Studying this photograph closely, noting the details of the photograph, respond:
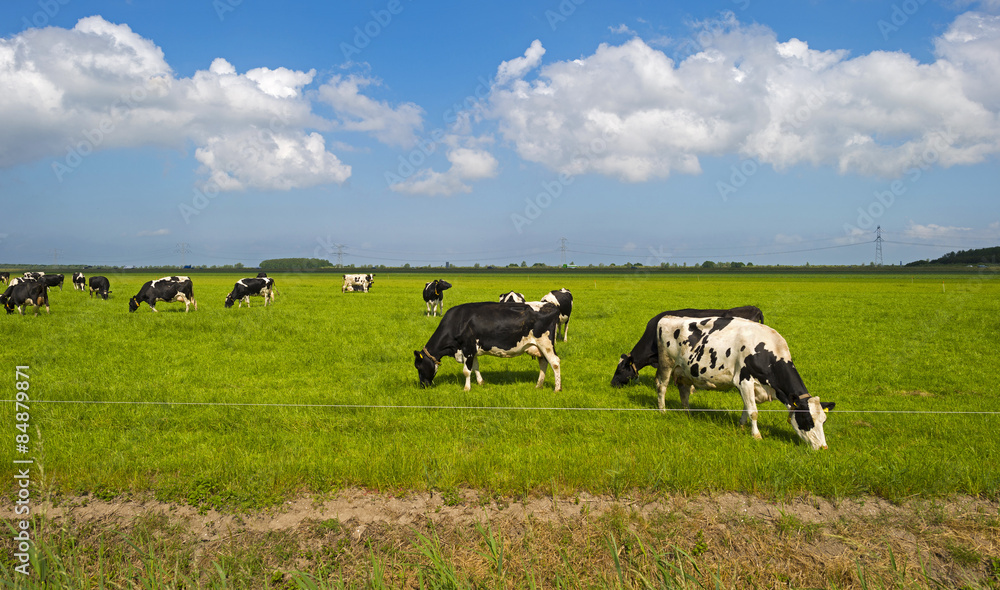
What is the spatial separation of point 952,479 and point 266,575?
26.7 ft

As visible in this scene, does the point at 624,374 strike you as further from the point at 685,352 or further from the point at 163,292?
the point at 163,292

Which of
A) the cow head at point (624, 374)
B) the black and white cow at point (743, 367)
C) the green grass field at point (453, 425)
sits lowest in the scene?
the green grass field at point (453, 425)

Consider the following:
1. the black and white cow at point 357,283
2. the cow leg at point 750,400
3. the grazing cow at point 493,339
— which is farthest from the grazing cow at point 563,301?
the black and white cow at point 357,283

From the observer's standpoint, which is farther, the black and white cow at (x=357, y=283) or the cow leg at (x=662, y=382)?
the black and white cow at (x=357, y=283)

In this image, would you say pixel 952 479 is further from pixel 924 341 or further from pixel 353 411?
pixel 924 341

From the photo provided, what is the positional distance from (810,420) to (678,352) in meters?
2.56

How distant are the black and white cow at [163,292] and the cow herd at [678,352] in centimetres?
2427

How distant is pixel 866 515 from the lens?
6207mm

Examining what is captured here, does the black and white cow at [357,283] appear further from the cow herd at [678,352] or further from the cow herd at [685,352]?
the cow herd at [685,352]

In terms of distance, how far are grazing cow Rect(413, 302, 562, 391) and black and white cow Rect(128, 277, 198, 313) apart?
2379 cm

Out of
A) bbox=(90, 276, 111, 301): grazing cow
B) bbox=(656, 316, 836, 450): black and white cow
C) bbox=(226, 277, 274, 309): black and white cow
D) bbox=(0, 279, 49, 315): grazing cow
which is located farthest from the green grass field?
bbox=(90, 276, 111, 301): grazing cow

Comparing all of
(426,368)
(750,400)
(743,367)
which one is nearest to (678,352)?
(743,367)

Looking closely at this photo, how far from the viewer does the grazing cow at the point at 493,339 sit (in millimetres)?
12359

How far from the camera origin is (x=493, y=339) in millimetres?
12344
